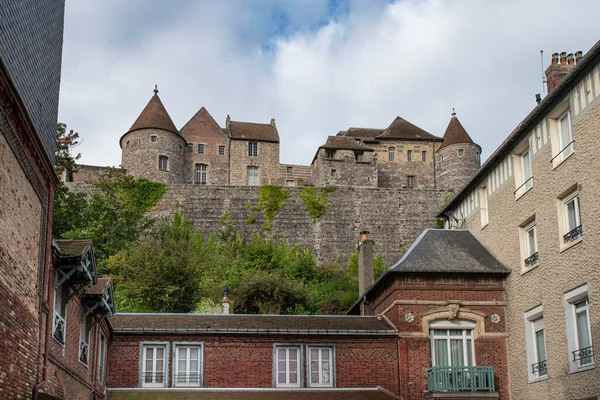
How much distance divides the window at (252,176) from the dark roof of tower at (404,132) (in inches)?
386

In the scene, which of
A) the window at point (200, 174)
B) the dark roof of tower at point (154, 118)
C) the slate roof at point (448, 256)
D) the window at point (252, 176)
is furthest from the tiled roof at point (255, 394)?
the window at point (252, 176)

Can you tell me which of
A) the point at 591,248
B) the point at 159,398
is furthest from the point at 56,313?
the point at 591,248

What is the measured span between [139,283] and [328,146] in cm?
2557

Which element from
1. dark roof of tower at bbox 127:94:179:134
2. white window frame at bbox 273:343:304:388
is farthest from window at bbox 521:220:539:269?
dark roof of tower at bbox 127:94:179:134

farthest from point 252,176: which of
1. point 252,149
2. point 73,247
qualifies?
point 73,247

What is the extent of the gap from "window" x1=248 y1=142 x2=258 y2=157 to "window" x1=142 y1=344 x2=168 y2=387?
39.4m

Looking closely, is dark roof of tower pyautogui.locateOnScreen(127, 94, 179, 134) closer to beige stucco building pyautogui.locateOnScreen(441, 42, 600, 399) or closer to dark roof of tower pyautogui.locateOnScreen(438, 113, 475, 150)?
dark roof of tower pyautogui.locateOnScreen(438, 113, 475, 150)

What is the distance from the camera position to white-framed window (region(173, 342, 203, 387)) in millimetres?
19516

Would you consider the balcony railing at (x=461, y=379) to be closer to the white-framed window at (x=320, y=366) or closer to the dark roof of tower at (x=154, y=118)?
the white-framed window at (x=320, y=366)

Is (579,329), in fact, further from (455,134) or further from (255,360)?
(455,134)

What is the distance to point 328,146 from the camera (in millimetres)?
55000

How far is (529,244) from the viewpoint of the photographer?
19328mm

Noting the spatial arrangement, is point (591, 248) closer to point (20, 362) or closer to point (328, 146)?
point (20, 362)

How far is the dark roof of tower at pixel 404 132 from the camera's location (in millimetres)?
59125
